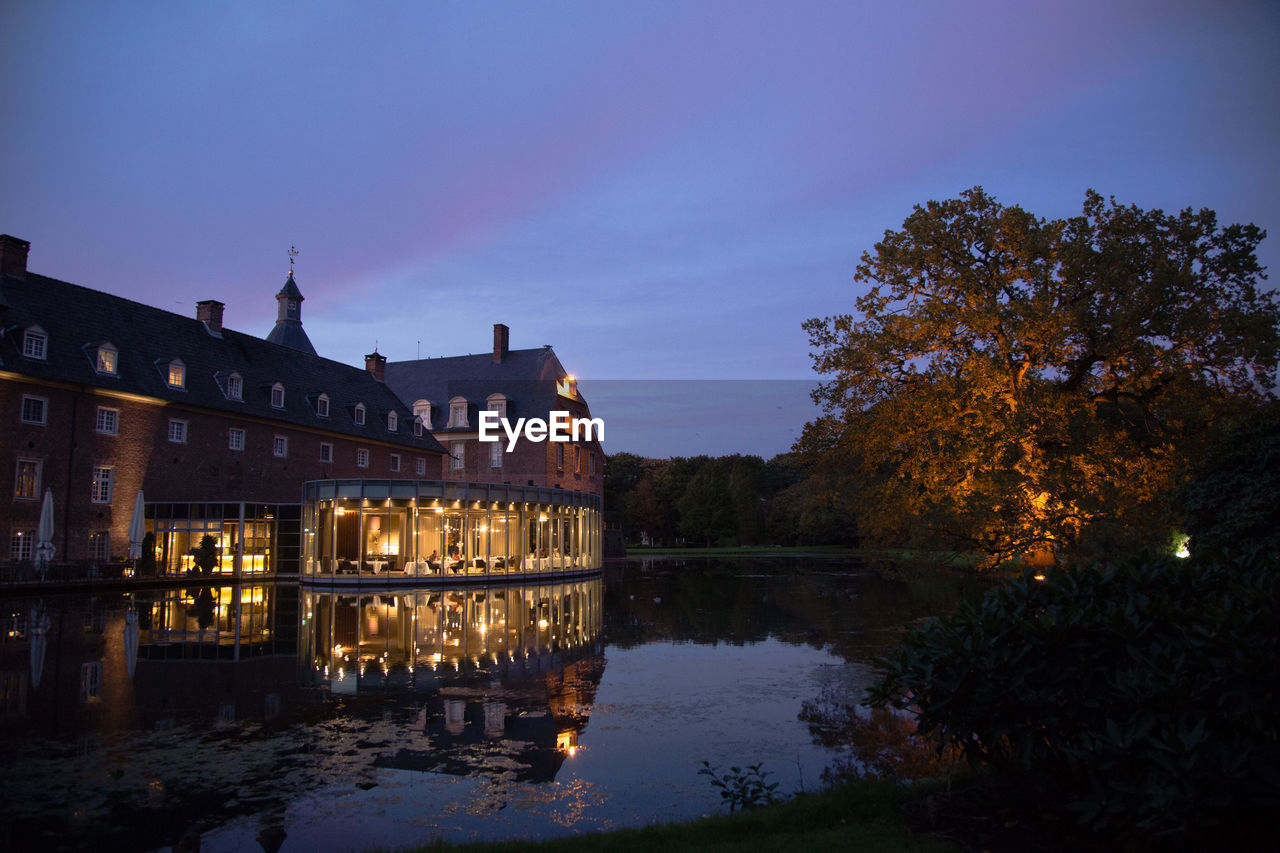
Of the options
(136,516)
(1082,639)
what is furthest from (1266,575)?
(136,516)

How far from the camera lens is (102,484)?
33219 mm

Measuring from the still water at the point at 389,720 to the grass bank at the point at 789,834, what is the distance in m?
0.82

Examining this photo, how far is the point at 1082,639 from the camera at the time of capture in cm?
571

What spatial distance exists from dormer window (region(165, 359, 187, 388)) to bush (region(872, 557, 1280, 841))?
38.8 metres

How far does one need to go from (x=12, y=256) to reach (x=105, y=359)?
204 inches

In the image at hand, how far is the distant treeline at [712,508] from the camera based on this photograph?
79750 millimetres

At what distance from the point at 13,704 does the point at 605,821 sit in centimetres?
874

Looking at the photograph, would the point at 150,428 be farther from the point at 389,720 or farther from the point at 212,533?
the point at 389,720

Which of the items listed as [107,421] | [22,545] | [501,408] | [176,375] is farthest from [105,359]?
[501,408]

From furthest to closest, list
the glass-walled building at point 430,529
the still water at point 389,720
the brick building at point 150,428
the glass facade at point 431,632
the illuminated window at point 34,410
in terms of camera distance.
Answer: the glass-walled building at point 430,529
the brick building at point 150,428
the illuminated window at point 34,410
the glass facade at point 431,632
the still water at point 389,720

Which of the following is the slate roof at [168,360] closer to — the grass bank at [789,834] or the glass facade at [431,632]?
the glass facade at [431,632]

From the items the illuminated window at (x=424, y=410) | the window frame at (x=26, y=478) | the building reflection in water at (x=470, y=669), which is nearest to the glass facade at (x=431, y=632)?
the building reflection in water at (x=470, y=669)

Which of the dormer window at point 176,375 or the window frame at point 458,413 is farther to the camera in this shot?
the window frame at point 458,413

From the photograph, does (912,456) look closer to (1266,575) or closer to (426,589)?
(1266,575)
